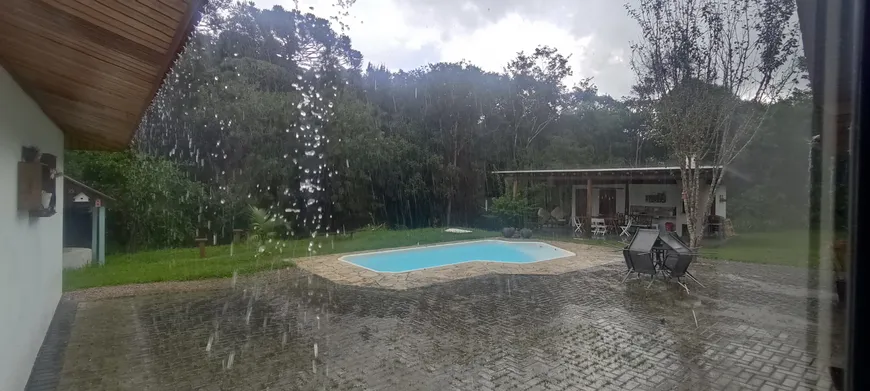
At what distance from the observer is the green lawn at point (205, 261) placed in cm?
666

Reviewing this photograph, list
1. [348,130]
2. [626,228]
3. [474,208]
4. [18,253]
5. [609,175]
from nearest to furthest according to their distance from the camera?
[18,253], [626,228], [609,175], [348,130], [474,208]

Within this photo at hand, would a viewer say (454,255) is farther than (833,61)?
Yes

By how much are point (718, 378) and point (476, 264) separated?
5269mm

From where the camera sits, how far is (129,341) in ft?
12.8

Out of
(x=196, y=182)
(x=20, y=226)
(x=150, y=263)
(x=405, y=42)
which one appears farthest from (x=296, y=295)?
(x=196, y=182)

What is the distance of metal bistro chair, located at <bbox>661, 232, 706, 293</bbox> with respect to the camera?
6080mm

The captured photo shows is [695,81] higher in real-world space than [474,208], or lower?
higher

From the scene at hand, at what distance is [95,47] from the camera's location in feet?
6.16

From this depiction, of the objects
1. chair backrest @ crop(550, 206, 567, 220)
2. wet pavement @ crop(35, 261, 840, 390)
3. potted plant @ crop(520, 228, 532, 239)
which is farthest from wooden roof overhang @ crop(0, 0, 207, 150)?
chair backrest @ crop(550, 206, 567, 220)

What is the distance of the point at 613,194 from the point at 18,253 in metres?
14.0

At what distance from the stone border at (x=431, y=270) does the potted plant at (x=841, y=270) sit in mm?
5856

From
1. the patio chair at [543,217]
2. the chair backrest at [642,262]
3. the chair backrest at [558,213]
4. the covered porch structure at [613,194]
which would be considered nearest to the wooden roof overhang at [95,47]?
the chair backrest at [642,262]

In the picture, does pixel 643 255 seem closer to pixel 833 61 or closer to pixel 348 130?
pixel 833 61

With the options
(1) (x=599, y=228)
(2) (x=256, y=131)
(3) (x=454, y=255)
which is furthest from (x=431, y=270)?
(2) (x=256, y=131)
